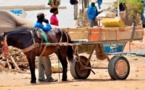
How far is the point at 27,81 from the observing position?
59.3ft

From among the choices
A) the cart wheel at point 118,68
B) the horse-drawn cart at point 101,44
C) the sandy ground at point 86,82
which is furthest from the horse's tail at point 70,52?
the cart wheel at point 118,68

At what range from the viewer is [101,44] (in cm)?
1778

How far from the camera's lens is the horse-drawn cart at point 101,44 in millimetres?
17484

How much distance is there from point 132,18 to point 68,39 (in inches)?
764

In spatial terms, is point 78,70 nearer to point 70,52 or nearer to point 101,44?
point 70,52

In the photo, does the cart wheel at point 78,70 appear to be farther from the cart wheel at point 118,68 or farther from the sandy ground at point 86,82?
the cart wheel at point 118,68

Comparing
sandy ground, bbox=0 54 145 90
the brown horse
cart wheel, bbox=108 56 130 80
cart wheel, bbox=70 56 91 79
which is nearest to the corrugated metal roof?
sandy ground, bbox=0 54 145 90

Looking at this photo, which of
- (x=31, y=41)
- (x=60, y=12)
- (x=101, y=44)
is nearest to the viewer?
(x=31, y=41)

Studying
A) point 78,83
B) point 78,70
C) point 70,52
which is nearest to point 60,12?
point 78,70

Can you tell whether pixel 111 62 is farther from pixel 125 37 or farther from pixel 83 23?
pixel 83 23

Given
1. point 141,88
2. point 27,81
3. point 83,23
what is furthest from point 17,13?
point 83,23

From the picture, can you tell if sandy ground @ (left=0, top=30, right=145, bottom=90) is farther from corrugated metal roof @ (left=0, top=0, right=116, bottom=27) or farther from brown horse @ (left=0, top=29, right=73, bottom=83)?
corrugated metal roof @ (left=0, top=0, right=116, bottom=27)

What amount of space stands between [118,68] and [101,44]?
2.78 feet

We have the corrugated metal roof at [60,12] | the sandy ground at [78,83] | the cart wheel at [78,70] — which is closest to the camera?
the sandy ground at [78,83]
